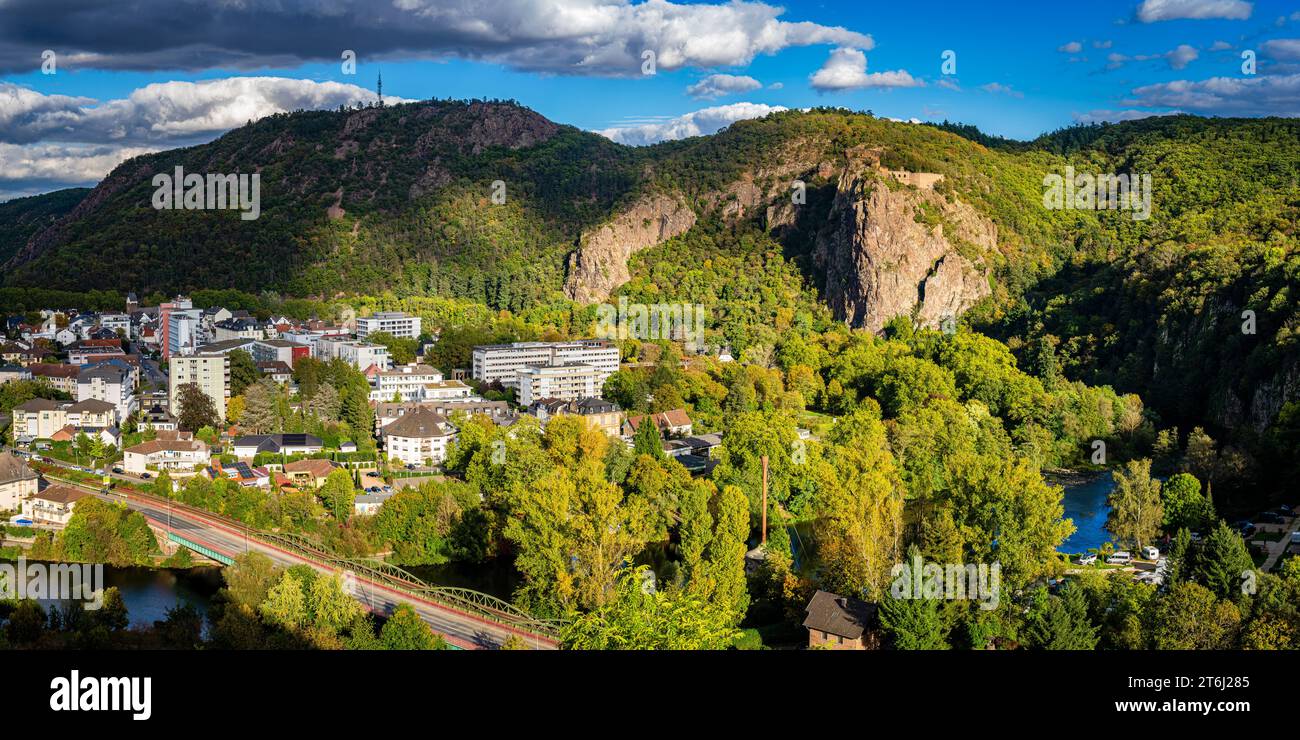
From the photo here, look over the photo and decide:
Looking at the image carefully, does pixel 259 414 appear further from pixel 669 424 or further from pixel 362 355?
pixel 669 424

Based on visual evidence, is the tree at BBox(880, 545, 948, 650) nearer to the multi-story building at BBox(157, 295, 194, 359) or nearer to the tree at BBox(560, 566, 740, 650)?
the tree at BBox(560, 566, 740, 650)

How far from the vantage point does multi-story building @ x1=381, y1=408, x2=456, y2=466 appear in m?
34.8

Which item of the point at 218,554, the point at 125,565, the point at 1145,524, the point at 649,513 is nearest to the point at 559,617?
the point at 649,513

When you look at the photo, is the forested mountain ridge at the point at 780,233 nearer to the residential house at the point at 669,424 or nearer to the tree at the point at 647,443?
the residential house at the point at 669,424

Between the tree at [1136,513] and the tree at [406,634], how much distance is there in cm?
1636

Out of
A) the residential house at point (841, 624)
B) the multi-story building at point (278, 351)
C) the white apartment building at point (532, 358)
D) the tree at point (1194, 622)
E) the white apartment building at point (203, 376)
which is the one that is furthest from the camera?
the white apartment building at point (532, 358)

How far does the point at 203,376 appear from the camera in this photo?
131 feet

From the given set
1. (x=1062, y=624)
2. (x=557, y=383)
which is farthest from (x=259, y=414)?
(x=1062, y=624)

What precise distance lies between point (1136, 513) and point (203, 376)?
1210 inches

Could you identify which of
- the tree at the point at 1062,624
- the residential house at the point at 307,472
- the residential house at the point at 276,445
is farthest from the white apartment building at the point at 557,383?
the tree at the point at 1062,624

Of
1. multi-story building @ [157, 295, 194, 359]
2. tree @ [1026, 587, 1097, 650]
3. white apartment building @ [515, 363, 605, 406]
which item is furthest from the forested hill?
tree @ [1026, 587, 1097, 650]

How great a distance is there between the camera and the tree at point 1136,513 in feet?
85.8

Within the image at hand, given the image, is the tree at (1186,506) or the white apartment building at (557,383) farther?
the white apartment building at (557,383)

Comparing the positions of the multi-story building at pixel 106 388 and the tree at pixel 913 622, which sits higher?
the multi-story building at pixel 106 388
